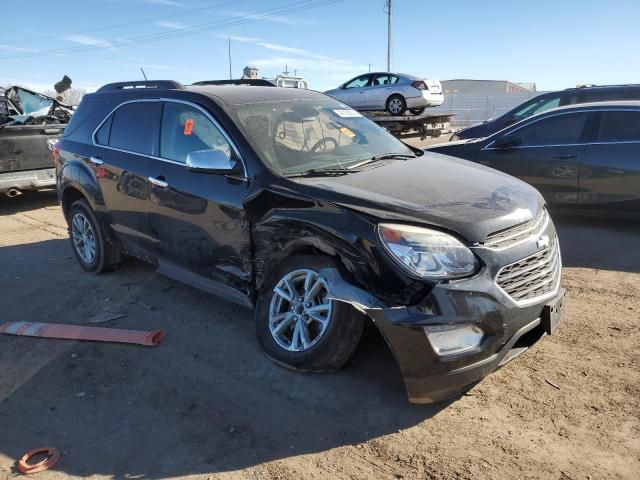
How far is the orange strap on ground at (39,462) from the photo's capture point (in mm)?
2795

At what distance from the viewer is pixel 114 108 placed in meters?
5.30

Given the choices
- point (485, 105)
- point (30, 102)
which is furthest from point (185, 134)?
point (485, 105)

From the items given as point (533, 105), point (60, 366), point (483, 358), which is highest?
point (533, 105)

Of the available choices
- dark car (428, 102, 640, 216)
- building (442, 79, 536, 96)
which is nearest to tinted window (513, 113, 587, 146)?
dark car (428, 102, 640, 216)

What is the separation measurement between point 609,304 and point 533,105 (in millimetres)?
7351

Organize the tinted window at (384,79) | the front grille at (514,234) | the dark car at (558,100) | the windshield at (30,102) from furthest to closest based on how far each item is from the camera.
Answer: the tinted window at (384,79)
the windshield at (30,102)
the dark car at (558,100)
the front grille at (514,234)

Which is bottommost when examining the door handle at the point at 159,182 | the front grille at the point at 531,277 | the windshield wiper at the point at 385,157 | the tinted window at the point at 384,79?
the front grille at the point at 531,277

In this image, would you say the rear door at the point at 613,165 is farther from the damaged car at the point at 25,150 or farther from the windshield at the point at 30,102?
the windshield at the point at 30,102

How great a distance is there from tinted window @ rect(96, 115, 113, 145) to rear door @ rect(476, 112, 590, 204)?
15.8ft

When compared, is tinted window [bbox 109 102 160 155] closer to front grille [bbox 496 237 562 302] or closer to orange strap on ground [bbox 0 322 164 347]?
orange strap on ground [bbox 0 322 164 347]

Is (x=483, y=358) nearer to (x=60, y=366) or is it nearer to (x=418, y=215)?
(x=418, y=215)

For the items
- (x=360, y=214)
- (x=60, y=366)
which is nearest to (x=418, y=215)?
(x=360, y=214)

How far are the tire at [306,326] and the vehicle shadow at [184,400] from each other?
162mm

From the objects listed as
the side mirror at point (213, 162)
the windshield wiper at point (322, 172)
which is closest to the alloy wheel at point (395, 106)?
the windshield wiper at point (322, 172)
